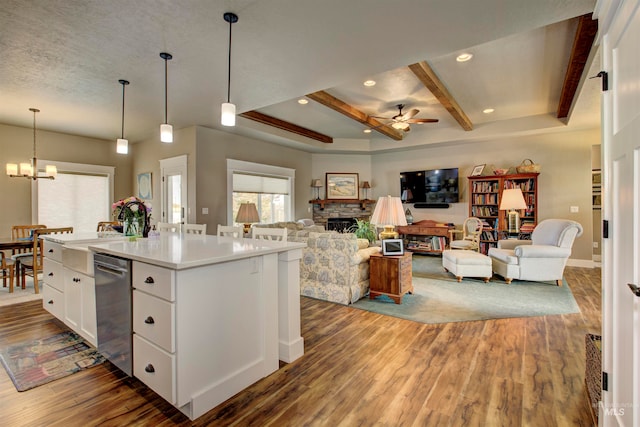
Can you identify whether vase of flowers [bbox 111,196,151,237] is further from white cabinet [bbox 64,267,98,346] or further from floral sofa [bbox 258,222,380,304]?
floral sofa [bbox 258,222,380,304]

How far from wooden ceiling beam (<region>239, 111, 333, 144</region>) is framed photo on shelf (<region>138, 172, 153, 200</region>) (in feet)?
8.94

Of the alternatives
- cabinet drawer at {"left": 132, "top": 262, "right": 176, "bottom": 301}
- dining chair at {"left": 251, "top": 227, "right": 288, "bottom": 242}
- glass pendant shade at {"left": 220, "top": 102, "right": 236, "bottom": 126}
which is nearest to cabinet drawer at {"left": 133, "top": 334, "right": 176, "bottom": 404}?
cabinet drawer at {"left": 132, "top": 262, "right": 176, "bottom": 301}

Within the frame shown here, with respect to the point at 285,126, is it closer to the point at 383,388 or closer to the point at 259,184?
the point at 259,184

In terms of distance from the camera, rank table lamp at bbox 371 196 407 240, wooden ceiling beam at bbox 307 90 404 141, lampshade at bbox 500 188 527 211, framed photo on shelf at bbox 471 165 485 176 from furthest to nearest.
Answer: framed photo on shelf at bbox 471 165 485 176 → lampshade at bbox 500 188 527 211 → wooden ceiling beam at bbox 307 90 404 141 → table lamp at bbox 371 196 407 240

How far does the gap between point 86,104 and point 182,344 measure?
14.2ft

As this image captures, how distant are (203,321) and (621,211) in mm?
2178

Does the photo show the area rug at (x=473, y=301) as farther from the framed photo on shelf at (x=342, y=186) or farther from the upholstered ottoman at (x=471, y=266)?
the framed photo on shelf at (x=342, y=186)

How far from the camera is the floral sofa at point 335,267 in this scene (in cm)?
362

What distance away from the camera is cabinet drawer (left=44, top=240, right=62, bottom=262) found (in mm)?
2795

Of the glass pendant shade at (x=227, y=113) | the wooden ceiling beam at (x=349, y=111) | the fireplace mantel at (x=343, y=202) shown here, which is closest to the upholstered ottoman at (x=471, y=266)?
the wooden ceiling beam at (x=349, y=111)

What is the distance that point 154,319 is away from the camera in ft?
5.70

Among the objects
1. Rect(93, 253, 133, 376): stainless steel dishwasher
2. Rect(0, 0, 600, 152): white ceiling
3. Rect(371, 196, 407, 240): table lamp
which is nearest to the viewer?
Rect(93, 253, 133, 376): stainless steel dishwasher

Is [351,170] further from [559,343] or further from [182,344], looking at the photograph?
[182,344]

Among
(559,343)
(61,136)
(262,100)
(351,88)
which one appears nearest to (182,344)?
(559,343)
